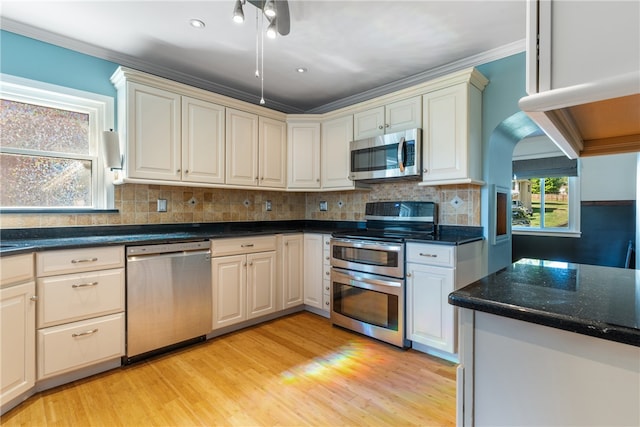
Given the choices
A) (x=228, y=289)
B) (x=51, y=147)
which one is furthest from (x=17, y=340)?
(x=51, y=147)

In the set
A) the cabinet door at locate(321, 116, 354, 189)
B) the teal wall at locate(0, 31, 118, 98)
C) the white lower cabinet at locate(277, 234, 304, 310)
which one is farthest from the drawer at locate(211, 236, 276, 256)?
the teal wall at locate(0, 31, 118, 98)

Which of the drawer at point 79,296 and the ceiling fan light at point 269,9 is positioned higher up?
the ceiling fan light at point 269,9

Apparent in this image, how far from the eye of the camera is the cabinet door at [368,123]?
9.74 ft

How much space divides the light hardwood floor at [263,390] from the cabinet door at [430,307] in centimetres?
17

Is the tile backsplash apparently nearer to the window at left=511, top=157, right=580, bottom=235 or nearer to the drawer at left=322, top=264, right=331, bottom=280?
the drawer at left=322, top=264, right=331, bottom=280

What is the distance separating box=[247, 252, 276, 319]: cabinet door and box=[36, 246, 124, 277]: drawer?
1095mm

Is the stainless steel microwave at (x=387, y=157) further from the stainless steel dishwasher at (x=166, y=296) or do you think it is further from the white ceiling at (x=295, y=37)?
the stainless steel dishwasher at (x=166, y=296)

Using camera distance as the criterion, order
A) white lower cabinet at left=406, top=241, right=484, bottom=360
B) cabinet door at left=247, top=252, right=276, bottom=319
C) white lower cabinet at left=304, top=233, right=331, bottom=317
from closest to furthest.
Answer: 1. white lower cabinet at left=406, top=241, right=484, bottom=360
2. cabinet door at left=247, top=252, right=276, bottom=319
3. white lower cabinet at left=304, top=233, right=331, bottom=317

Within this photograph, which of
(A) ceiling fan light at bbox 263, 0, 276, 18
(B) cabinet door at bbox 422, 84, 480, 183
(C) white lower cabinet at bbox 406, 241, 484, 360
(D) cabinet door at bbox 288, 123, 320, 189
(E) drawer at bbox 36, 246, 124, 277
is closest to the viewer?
(A) ceiling fan light at bbox 263, 0, 276, 18

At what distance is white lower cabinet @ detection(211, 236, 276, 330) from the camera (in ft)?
8.85

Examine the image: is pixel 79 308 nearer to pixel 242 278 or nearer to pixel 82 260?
pixel 82 260

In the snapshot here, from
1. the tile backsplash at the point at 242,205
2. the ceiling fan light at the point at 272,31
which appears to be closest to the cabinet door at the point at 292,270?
the tile backsplash at the point at 242,205

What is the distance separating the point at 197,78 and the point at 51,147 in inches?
55.7

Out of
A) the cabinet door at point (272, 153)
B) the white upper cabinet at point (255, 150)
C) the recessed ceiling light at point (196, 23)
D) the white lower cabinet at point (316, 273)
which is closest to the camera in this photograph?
the recessed ceiling light at point (196, 23)
